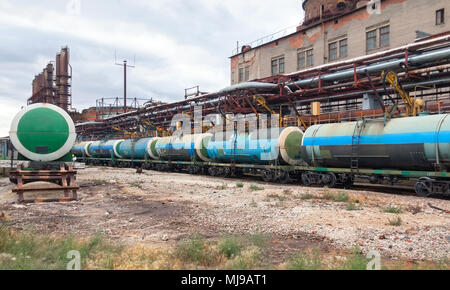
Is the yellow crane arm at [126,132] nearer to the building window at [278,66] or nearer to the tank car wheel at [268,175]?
the building window at [278,66]

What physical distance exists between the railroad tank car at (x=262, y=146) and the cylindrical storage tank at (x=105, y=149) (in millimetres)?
16210

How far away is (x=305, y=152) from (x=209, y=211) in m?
8.30

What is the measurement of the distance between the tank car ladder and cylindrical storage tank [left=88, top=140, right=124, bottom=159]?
2496 cm

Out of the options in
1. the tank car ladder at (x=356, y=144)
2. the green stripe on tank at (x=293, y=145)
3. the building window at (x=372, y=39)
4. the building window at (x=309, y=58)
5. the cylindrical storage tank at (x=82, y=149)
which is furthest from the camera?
the cylindrical storage tank at (x=82, y=149)

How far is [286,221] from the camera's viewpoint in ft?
24.5

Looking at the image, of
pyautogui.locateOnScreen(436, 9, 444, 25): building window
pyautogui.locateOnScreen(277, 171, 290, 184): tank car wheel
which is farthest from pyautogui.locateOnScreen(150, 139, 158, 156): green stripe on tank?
pyautogui.locateOnScreen(436, 9, 444, 25): building window

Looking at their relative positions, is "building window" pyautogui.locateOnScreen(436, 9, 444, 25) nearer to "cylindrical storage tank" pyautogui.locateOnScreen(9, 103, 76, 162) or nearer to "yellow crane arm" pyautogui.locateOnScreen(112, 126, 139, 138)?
"cylindrical storage tank" pyautogui.locateOnScreen(9, 103, 76, 162)

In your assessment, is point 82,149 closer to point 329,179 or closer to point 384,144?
point 329,179

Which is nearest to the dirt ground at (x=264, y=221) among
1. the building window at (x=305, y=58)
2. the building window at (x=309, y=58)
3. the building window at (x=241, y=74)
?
the building window at (x=309, y=58)

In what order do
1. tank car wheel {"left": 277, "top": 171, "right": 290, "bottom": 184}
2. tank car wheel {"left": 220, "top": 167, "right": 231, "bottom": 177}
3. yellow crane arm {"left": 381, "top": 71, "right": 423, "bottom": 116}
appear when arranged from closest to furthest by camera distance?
yellow crane arm {"left": 381, "top": 71, "right": 423, "bottom": 116} → tank car wheel {"left": 277, "top": 171, "right": 290, "bottom": 184} → tank car wheel {"left": 220, "top": 167, "right": 231, "bottom": 177}

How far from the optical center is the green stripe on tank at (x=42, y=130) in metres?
11.2

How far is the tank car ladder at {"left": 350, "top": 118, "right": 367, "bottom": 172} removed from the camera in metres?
13.7

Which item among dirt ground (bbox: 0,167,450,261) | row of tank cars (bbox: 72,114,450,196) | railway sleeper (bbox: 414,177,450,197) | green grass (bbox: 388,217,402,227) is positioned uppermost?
row of tank cars (bbox: 72,114,450,196)

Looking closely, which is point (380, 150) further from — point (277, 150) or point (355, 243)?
point (355, 243)
